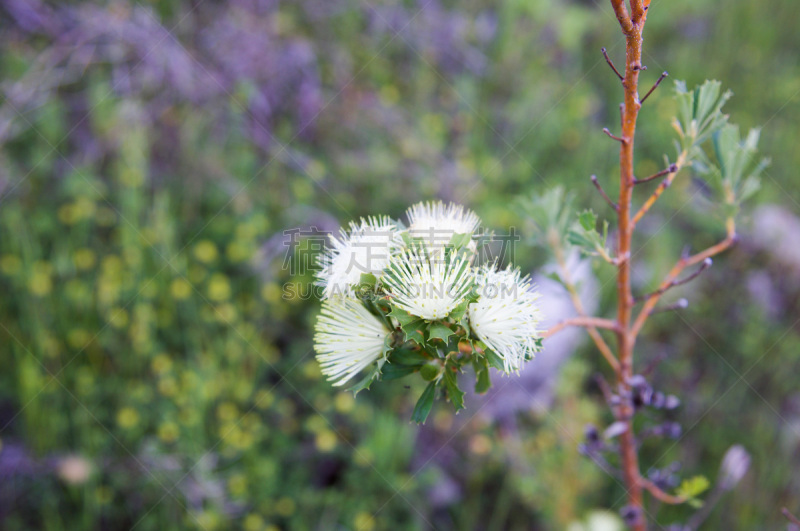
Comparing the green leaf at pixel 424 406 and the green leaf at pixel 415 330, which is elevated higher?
the green leaf at pixel 415 330

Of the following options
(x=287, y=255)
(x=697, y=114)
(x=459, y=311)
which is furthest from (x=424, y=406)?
(x=287, y=255)

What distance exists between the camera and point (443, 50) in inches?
111

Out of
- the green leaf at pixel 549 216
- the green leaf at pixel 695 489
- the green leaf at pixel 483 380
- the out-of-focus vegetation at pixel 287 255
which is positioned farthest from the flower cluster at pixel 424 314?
the out-of-focus vegetation at pixel 287 255

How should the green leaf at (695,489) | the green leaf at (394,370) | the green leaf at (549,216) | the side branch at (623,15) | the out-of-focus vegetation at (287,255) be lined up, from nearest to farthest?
the side branch at (623,15)
the green leaf at (394,370)
the green leaf at (695,489)
the green leaf at (549,216)
the out-of-focus vegetation at (287,255)

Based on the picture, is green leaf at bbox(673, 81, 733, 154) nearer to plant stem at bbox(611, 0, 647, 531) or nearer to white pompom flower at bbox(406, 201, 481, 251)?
plant stem at bbox(611, 0, 647, 531)

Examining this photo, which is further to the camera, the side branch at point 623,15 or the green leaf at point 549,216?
the green leaf at point 549,216

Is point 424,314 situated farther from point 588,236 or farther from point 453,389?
point 588,236

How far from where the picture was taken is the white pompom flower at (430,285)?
75 cm

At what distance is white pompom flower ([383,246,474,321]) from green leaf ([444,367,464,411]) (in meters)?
0.09

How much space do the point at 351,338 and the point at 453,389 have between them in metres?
0.17

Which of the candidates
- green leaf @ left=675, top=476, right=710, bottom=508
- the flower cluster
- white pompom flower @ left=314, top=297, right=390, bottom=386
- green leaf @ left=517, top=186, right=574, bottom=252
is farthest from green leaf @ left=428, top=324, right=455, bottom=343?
green leaf @ left=675, top=476, right=710, bottom=508

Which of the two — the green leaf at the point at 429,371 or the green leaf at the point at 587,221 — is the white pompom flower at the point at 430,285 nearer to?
the green leaf at the point at 429,371

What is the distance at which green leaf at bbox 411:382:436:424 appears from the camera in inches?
30.6

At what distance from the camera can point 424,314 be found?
0.75 meters
